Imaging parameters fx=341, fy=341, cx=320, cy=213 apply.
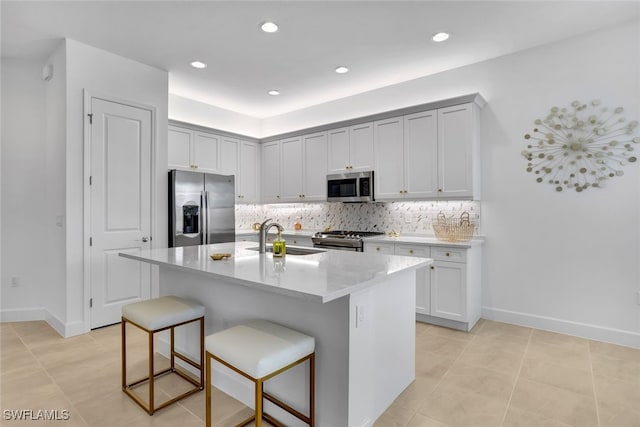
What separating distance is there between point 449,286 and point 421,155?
1.48 m

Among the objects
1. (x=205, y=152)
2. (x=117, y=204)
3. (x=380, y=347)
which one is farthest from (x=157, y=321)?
(x=205, y=152)

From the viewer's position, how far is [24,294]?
3.80 metres

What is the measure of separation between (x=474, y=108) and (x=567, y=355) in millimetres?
2467

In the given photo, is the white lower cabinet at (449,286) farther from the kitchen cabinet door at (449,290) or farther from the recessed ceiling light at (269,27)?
the recessed ceiling light at (269,27)

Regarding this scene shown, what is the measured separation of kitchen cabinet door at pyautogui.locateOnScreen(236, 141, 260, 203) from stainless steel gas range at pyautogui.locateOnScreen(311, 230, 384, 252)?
156 centimetres

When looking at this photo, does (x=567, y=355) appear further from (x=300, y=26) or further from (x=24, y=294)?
(x=24, y=294)

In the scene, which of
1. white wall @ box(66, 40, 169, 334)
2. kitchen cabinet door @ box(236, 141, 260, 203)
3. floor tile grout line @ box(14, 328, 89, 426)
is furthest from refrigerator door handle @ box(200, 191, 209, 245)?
floor tile grout line @ box(14, 328, 89, 426)

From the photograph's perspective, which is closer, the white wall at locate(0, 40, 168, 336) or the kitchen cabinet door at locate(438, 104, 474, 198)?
the white wall at locate(0, 40, 168, 336)

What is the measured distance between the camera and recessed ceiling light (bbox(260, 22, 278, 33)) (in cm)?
307

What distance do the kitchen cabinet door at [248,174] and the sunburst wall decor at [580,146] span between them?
3865 millimetres

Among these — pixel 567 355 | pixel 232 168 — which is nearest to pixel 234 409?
pixel 567 355

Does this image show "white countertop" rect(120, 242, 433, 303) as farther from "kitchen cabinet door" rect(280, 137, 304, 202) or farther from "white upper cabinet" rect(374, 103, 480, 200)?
"kitchen cabinet door" rect(280, 137, 304, 202)

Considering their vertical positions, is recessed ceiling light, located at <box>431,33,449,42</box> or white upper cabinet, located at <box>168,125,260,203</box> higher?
recessed ceiling light, located at <box>431,33,449,42</box>

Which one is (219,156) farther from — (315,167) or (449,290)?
(449,290)
